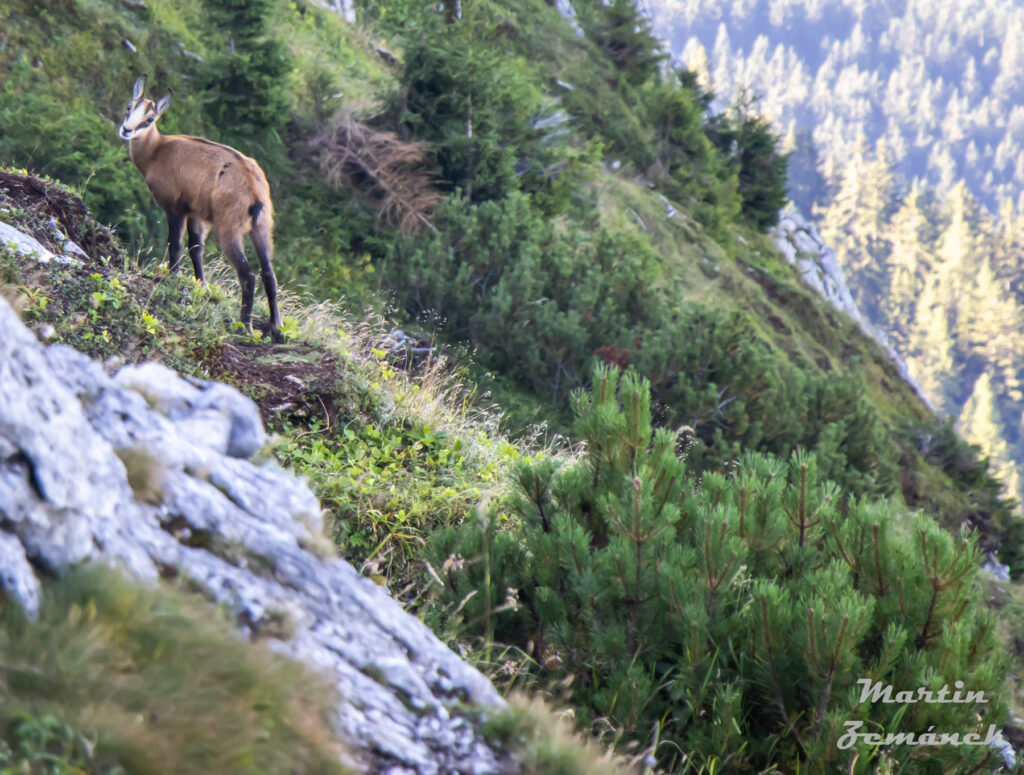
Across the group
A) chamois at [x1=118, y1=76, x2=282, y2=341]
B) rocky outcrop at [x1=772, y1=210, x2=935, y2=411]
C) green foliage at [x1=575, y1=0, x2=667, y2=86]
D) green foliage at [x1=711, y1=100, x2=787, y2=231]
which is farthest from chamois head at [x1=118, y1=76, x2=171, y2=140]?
rocky outcrop at [x1=772, y1=210, x2=935, y2=411]

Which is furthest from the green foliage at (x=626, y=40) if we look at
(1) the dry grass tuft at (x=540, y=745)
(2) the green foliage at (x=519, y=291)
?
(1) the dry grass tuft at (x=540, y=745)

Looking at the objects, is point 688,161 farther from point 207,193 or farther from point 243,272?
point 243,272

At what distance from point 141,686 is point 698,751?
6.97 ft

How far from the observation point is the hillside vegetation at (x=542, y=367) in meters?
3.15

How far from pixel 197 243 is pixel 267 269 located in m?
0.84

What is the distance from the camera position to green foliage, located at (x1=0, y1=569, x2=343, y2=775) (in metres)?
1.51

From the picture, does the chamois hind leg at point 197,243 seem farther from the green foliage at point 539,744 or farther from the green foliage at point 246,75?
the green foliage at point 246,75

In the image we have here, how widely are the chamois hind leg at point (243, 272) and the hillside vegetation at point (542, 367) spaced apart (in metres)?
0.25

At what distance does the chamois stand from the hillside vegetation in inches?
13.5

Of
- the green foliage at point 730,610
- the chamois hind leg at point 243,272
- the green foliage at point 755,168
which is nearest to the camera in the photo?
the green foliage at point 730,610

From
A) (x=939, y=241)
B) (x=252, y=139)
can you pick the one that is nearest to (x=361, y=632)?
(x=252, y=139)

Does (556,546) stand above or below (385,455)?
above

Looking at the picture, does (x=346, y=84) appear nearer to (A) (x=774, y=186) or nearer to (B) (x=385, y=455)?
(B) (x=385, y=455)

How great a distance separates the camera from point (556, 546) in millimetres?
3555
